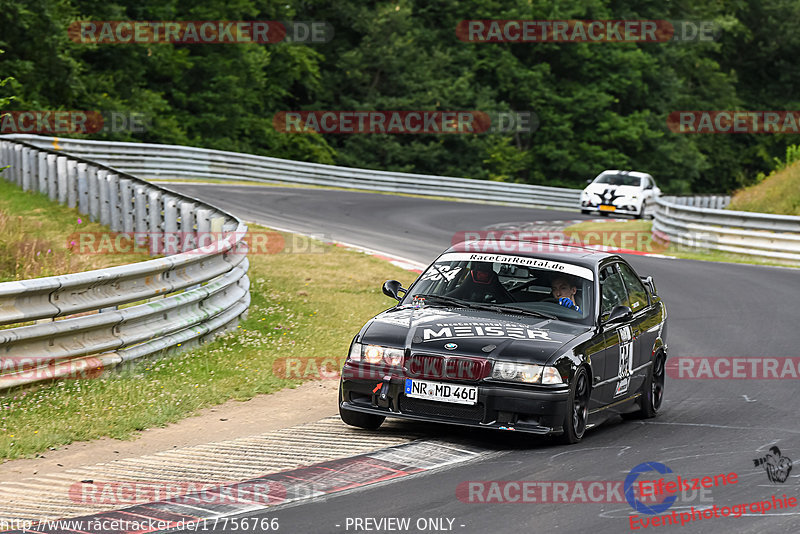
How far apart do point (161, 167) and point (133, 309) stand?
24.2m

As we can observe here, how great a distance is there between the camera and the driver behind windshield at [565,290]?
898 cm

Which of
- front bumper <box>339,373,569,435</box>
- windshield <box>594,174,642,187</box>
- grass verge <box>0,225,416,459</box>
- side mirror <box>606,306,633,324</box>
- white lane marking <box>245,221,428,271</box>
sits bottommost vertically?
white lane marking <box>245,221,428,271</box>

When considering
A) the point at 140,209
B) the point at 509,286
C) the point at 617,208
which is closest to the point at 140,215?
the point at 140,209

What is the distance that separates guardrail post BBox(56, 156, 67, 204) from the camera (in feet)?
64.1

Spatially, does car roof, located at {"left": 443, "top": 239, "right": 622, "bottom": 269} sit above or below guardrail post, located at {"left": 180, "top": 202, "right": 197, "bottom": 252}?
above

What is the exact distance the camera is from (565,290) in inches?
358

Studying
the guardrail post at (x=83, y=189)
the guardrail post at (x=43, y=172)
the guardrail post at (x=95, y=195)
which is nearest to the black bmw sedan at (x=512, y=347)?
the guardrail post at (x=95, y=195)

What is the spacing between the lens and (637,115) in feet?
196

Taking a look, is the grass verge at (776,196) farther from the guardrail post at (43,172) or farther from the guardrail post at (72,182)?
the guardrail post at (43,172)

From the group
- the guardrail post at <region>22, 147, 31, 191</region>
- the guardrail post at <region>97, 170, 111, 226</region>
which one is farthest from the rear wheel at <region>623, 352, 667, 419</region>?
the guardrail post at <region>22, 147, 31, 191</region>

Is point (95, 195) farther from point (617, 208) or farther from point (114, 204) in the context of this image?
point (617, 208)

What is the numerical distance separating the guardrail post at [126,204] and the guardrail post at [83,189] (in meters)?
1.52

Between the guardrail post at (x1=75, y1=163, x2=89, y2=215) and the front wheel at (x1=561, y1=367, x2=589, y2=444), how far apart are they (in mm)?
12421

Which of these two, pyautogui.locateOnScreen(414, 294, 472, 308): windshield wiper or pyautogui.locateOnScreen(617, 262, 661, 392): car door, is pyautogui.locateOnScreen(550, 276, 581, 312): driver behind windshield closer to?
pyautogui.locateOnScreen(414, 294, 472, 308): windshield wiper
